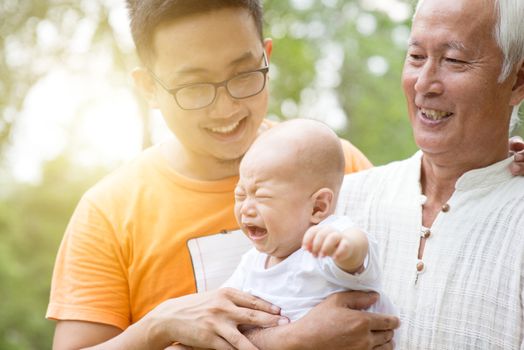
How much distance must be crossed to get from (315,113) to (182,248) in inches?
296

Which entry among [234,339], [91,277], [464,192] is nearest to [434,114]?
[464,192]

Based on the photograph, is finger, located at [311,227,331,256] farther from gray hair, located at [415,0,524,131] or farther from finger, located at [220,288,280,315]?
gray hair, located at [415,0,524,131]

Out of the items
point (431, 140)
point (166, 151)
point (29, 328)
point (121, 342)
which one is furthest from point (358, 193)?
point (29, 328)

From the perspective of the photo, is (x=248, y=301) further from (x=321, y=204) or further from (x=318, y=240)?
(x=318, y=240)

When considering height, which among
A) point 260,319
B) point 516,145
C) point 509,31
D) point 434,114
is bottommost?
point 260,319

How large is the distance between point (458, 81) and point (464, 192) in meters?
0.37

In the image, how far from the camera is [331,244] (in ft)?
5.14

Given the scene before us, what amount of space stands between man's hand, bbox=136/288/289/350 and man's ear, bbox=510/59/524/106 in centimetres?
102

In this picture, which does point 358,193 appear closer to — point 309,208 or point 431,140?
point 431,140

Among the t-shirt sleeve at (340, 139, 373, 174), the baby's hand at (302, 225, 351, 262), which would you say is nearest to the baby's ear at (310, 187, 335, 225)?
the baby's hand at (302, 225, 351, 262)

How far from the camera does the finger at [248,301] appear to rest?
1.92m

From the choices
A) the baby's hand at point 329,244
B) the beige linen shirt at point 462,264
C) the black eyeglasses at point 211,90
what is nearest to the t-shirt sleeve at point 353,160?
the beige linen shirt at point 462,264

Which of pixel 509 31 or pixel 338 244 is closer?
pixel 338 244

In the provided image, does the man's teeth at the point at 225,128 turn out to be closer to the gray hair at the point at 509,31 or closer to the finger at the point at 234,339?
the finger at the point at 234,339
